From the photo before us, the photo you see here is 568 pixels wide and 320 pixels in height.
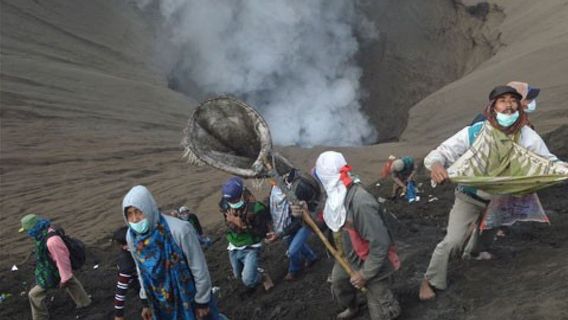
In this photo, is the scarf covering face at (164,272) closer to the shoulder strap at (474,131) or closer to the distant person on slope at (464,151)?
the distant person on slope at (464,151)

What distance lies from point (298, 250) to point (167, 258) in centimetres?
198

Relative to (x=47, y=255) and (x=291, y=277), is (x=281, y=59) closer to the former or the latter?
(x=291, y=277)

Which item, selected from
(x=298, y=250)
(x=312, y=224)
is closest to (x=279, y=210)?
(x=298, y=250)

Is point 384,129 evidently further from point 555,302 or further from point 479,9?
point 555,302

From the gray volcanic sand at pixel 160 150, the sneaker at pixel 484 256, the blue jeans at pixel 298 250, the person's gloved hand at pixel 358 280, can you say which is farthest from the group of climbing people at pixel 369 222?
the blue jeans at pixel 298 250

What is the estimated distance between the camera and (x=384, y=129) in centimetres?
2078

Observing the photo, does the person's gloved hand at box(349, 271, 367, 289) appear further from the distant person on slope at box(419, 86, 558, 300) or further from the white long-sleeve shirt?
the white long-sleeve shirt

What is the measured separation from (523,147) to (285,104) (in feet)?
61.1

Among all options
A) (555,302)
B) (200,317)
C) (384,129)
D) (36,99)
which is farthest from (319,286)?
(384,129)

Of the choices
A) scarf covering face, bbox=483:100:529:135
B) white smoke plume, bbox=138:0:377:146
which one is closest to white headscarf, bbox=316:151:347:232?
scarf covering face, bbox=483:100:529:135

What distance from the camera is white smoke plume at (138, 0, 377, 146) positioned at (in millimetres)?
21328

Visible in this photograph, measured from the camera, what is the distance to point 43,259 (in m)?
5.43

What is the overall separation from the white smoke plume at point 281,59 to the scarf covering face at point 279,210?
15.6 m

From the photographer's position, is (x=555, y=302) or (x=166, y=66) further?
(x=166, y=66)
